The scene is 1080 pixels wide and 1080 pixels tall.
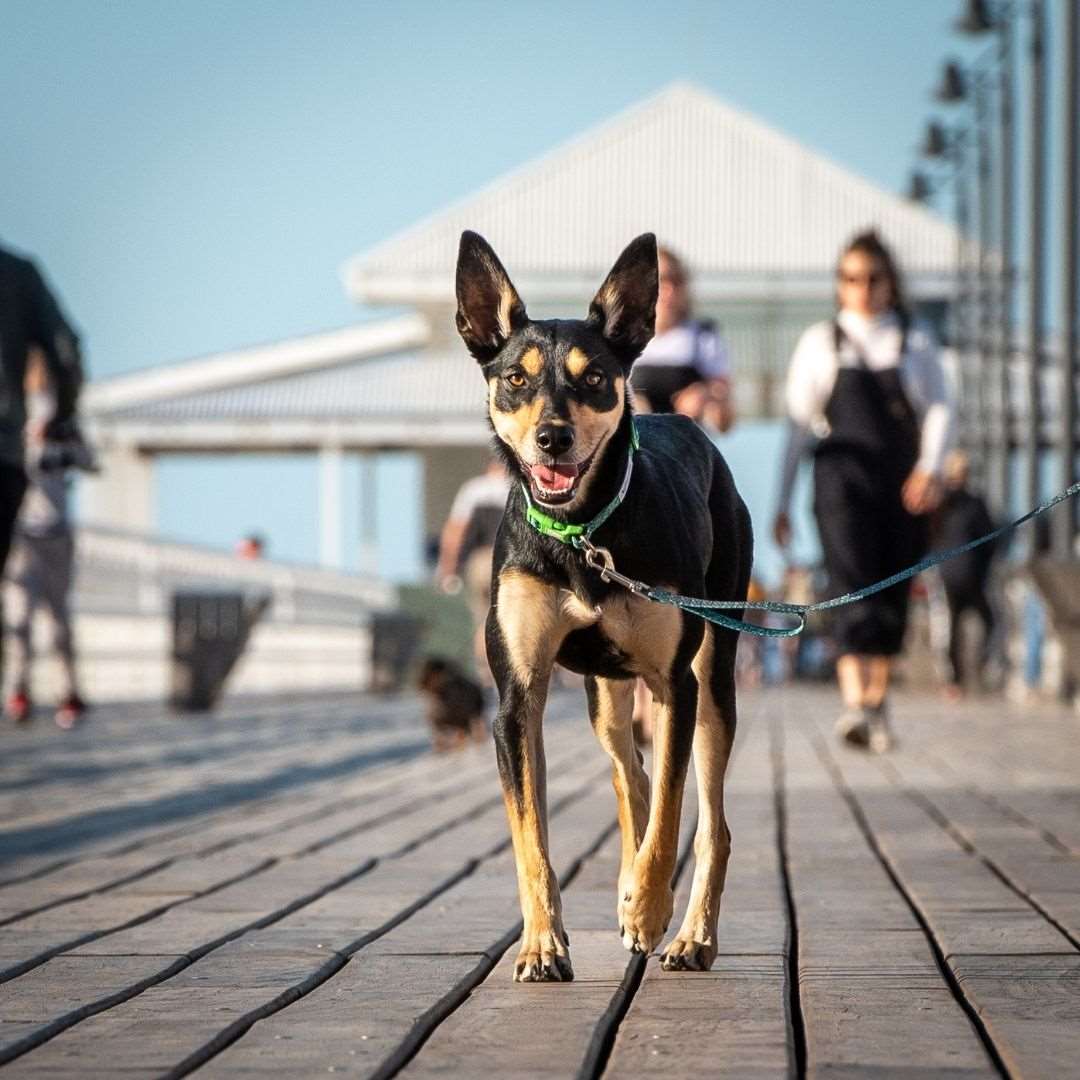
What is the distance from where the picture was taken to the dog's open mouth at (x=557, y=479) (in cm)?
469

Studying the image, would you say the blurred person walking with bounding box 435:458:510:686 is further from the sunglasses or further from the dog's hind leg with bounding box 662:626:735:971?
the dog's hind leg with bounding box 662:626:735:971

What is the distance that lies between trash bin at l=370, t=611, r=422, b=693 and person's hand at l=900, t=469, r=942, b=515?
1685cm

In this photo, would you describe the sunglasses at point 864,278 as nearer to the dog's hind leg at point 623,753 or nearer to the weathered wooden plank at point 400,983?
the weathered wooden plank at point 400,983

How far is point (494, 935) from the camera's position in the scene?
5.29 meters

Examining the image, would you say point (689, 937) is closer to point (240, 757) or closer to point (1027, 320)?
point (240, 757)

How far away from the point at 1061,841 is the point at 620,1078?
4.05 m

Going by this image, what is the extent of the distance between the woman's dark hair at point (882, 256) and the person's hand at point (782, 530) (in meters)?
1.22

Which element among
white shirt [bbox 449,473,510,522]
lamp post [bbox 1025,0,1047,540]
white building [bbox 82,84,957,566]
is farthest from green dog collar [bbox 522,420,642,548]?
white building [bbox 82,84,957,566]

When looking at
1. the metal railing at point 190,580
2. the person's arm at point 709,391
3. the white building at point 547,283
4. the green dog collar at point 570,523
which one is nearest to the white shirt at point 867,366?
the person's arm at point 709,391

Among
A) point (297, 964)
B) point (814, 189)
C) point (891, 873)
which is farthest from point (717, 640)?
point (814, 189)

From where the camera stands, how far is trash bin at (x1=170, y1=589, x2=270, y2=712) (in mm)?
19891

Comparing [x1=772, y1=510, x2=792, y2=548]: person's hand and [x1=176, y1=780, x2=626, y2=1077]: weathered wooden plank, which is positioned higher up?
[x1=772, y1=510, x2=792, y2=548]: person's hand

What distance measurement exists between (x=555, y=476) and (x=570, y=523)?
0.33 ft

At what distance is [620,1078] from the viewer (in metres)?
3.63
